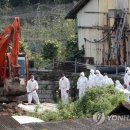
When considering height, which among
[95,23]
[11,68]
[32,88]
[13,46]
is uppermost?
[95,23]

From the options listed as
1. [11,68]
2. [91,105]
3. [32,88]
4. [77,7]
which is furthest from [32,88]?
[77,7]

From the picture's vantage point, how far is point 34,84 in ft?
87.1

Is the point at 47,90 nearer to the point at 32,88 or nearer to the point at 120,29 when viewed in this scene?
the point at 32,88

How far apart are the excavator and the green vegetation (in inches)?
89.9

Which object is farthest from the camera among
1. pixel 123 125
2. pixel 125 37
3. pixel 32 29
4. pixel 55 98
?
pixel 32 29

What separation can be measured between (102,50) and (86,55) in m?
1.71

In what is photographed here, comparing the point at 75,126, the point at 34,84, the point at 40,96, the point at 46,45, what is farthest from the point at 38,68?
the point at 75,126

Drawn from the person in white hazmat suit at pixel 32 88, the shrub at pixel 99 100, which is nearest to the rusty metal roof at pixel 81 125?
the shrub at pixel 99 100

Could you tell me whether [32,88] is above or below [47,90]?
above

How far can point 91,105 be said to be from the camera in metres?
19.1

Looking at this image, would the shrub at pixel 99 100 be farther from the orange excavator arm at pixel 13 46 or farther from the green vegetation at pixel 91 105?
the orange excavator arm at pixel 13 46

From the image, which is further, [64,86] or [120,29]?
[120,29]

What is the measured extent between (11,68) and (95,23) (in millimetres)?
12919

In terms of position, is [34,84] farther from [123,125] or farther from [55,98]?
[123,125]
